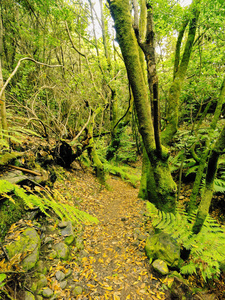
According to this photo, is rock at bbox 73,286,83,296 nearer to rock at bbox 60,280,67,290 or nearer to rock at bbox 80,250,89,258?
rock at bbox 60,280,67,290

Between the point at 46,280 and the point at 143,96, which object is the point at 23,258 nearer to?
the point at 46,280

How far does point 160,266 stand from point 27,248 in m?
2.49

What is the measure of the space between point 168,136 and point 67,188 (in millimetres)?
4070

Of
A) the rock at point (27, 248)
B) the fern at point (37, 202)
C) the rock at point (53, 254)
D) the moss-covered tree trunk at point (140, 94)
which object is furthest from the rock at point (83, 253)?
the fern at point (37, 202)

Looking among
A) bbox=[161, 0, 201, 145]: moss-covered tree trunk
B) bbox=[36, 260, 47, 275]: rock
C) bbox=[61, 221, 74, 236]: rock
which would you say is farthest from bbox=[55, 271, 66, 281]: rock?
bbox=[161, 0, 201, 145]: moss-covered tree trunk

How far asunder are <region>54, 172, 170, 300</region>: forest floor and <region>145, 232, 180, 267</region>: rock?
26 cm

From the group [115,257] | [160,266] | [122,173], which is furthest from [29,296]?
[122,173]

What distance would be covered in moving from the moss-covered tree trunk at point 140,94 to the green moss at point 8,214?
2722 mm

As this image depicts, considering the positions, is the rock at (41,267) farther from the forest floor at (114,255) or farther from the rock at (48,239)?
the forest floor at (114,255)

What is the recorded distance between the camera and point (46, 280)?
2.25m

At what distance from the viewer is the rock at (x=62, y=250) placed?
2.78 metres

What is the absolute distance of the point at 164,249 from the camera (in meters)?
2.99

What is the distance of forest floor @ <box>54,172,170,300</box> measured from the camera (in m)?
2.58

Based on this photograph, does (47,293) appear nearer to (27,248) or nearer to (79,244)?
(27,248)
